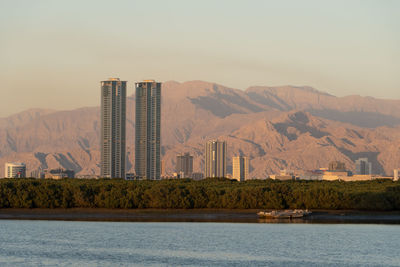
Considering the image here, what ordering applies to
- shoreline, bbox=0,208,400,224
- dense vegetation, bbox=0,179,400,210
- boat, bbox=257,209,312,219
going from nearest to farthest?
shoreline, bbox=0,208,400,224 < boat, bbox=257,209,312,219 < dense vegetation, bbox=0,179,400,210

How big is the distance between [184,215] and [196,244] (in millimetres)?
58403

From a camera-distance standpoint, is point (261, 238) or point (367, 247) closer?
point (367, 247)

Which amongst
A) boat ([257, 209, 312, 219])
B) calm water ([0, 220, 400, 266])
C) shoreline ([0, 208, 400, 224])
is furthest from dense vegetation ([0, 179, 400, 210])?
calm water ([0, 220, 400, 266])

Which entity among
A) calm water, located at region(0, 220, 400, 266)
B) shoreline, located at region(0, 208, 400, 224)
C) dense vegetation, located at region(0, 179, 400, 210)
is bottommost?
calm water, located at region(0, 220, 400, 266)

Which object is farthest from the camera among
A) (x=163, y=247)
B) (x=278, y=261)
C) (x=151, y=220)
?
(x=151, y=220)

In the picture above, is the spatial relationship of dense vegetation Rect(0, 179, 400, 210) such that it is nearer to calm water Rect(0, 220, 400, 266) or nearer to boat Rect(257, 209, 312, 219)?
boat Rect(257, 209, 312, 219)

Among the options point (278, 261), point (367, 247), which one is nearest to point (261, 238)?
point (367, 247)

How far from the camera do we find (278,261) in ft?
346

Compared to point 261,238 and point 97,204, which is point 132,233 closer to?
point 261,238

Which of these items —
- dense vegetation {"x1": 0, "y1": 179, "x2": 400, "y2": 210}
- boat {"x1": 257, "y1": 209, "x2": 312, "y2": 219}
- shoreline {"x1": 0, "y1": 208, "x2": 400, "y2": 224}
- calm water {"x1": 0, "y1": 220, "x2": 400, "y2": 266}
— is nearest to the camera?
calm water {"x1": 0, "y1": 220, "x2": 400, "y2": 266}

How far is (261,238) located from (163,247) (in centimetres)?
2027

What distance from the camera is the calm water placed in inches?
4168

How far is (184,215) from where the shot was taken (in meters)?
182

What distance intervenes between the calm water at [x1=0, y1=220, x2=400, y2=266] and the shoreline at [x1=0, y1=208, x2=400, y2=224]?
39.2 ft
